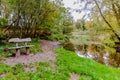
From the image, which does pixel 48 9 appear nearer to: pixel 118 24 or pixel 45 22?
pixel 45 22

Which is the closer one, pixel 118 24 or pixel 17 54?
pixel 17 54

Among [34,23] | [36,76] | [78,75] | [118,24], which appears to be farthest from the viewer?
[34,23]

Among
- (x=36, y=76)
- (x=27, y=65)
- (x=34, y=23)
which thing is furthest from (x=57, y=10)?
(x=36, y=76)

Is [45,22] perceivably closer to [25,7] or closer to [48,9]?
[48,9]

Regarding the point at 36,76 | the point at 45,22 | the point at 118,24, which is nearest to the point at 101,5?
the point at 118,24

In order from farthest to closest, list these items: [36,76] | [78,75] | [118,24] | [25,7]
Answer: [118,24] < [25,7] < [78,75] < [36,76]

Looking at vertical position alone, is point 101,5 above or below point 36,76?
above

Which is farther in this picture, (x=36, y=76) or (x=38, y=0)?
(x=38, y=0)

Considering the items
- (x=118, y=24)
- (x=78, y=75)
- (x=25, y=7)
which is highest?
(x=25, y=7)

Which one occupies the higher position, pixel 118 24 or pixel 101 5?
pixel 101 5

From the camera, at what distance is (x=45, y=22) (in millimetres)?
24578

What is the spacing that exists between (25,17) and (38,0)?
3.70m

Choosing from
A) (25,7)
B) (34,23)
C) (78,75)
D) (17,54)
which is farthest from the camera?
(34,23)

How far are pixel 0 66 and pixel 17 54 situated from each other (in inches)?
124
